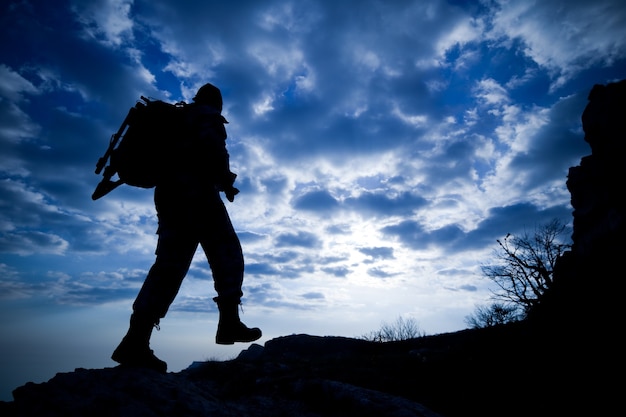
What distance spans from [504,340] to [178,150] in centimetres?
999

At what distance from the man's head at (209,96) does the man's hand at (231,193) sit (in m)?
0.91

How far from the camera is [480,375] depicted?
5.59 metres

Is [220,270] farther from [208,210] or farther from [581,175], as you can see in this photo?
[581,175]

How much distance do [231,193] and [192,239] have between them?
0.58 metres

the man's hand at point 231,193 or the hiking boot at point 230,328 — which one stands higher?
the man's hand at point 231,193

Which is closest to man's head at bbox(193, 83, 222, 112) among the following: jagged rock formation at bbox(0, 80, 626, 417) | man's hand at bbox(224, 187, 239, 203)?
man's hand at bbox(224, 187, 239, 203)

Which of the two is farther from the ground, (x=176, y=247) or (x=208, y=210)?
(x=208, y=210)

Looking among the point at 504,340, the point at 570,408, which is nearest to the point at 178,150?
the point at 570,408

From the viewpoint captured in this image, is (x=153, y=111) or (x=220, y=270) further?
(x=153, y=111)

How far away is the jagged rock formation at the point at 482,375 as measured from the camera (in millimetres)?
1864

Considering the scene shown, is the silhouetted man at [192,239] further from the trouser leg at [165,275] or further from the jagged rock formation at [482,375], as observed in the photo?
the jagged rock formation at [482,375]

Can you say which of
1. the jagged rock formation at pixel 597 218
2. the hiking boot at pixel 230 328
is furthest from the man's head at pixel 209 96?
the jagged rock formation at pixel 597 218

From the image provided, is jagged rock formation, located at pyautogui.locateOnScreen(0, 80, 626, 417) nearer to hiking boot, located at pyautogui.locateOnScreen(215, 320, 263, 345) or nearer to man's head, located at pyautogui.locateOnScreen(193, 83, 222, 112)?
hiking boot, located at pyautogui.locateOnScreen(215, 320, 263, 345)

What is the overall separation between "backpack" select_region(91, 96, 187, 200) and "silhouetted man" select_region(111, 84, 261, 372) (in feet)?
0.31
